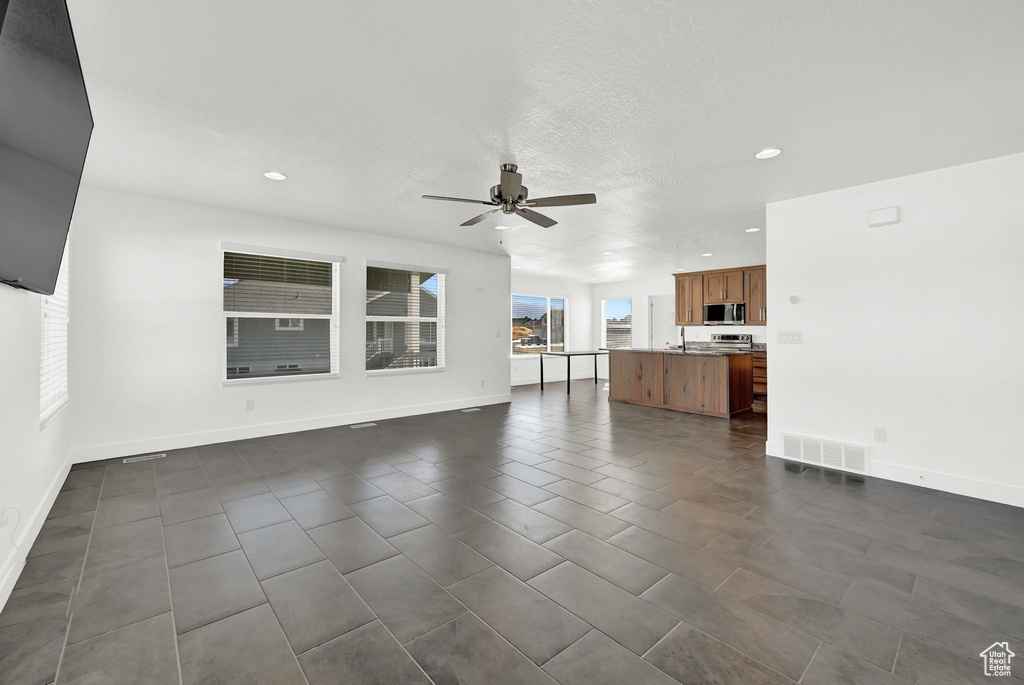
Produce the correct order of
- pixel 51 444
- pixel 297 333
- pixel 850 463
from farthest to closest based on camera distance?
1. pixel 297 333
2. pixel 850 463
3. pixel 51 444

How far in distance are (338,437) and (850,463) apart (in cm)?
496

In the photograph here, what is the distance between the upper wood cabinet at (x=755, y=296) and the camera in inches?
300

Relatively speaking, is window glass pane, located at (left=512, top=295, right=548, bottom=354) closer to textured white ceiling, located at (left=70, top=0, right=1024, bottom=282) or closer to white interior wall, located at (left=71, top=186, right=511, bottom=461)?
white interior wall, located at (left=71, top=186, right=511, bottom=461)

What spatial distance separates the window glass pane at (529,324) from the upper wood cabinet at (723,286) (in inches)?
141

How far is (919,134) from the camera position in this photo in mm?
2723

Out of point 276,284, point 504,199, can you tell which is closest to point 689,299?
point 504,199

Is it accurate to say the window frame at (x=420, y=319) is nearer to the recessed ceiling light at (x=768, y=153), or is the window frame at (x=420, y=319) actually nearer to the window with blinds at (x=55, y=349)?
the window with blinds at (x=55, y=349)

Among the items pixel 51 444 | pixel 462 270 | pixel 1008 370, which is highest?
pixel 462 270

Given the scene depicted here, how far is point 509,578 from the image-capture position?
6.82 ft

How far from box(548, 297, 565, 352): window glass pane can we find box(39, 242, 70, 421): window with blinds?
8.23 meters

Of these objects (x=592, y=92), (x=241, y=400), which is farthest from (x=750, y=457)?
(x=241, y=400)

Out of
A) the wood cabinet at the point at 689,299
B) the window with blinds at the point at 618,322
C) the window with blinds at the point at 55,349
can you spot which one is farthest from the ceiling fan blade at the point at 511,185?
the window with blinds at the point at 618,322

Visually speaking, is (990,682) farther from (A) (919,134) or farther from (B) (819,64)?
(A) (919,134)

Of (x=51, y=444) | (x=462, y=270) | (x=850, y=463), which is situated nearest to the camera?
(x=51, y=444)
